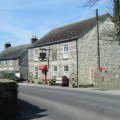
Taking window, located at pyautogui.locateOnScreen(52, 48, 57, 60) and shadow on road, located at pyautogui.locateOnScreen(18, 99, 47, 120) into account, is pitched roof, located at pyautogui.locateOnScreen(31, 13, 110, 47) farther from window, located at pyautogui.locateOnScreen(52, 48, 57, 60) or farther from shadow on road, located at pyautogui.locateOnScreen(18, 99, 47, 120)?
shadow on road, located at pyautogui.locateOnScreen(18, 99, 47, 120)

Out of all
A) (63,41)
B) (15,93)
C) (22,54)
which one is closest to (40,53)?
(63,41)

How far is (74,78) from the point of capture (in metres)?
45.0

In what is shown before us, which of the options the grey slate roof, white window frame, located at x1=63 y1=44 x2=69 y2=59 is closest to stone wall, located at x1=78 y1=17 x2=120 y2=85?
white window frame, located at x1=63 y1=44 x2=69 y2=59

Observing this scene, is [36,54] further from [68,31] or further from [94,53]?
[94,53]

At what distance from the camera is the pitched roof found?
46281 mm

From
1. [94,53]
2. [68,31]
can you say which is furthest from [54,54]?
[94,53]

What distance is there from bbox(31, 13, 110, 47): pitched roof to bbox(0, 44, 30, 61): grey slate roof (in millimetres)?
11173

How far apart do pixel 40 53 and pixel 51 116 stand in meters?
37.8

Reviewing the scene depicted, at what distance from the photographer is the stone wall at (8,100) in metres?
13.5

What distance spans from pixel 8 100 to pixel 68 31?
1447 inches

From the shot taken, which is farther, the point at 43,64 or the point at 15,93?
the point at 43,64

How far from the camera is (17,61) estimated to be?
2601 inches

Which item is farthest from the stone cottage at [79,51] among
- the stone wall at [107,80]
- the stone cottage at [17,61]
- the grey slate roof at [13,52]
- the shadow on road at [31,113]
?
the shadow on road at [31,113]

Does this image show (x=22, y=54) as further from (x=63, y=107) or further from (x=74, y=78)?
(x=63, y=107)
